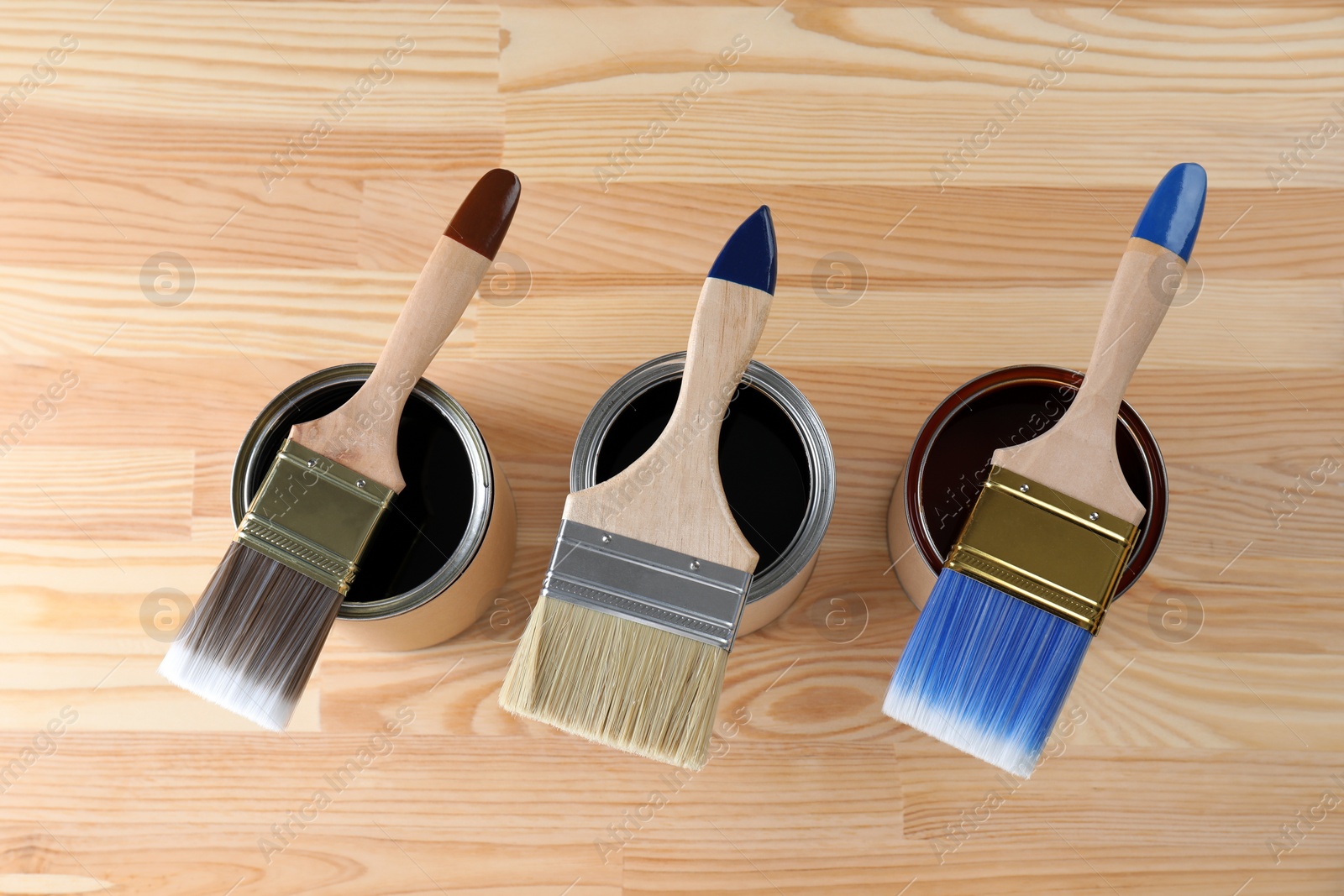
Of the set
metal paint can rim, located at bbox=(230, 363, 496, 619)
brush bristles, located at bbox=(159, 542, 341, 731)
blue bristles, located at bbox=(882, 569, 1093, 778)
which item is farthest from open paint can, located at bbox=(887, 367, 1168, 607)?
brush bristles, located at bbox=(159, 542, 341, 731)

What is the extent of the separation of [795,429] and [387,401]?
1.26 ft

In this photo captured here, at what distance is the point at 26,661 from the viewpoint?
3.43 feet

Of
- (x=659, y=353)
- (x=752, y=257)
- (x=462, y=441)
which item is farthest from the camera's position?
(x=659, y=353)

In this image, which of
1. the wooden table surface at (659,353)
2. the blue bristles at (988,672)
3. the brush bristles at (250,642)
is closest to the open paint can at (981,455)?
the blue bristles at (988,672)

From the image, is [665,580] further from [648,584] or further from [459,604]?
[459,604]

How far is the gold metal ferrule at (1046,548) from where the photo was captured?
75 cm

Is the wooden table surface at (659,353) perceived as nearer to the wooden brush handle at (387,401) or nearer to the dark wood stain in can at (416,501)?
the dark wood stain in can at (416,501)

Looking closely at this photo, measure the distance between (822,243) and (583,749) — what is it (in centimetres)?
67

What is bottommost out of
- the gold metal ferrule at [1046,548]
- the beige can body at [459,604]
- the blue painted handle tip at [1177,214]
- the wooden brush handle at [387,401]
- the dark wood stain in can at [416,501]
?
the beige can body at [459,604]

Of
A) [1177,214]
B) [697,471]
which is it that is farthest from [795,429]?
[1177,214]

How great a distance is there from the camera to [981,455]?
882mm

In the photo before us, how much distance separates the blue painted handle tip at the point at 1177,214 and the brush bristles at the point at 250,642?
2.50ft

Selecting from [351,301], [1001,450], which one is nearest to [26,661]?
[351,301]

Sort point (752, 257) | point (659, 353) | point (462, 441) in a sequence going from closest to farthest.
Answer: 1. point (752, 257)
2. point (462, 441)
3. point (659, 353)
